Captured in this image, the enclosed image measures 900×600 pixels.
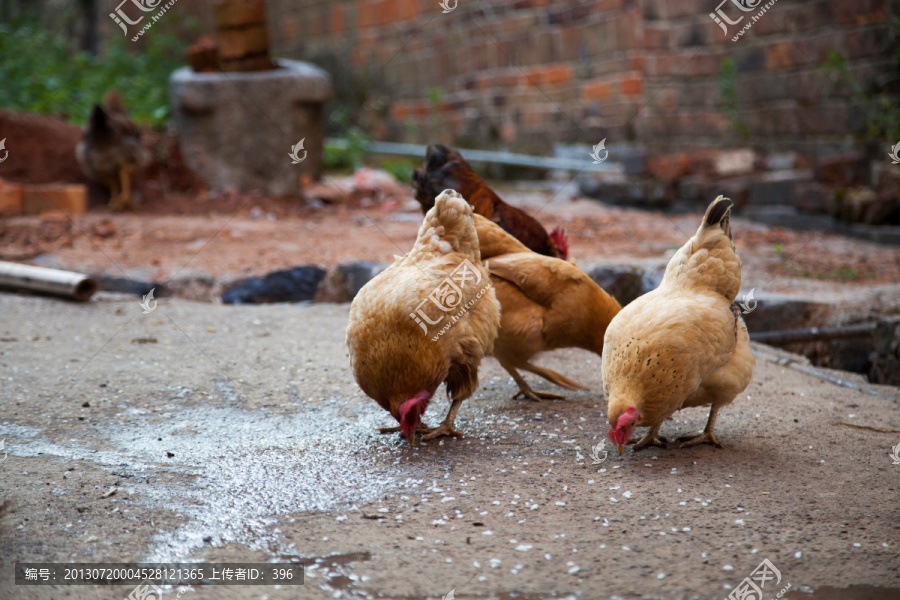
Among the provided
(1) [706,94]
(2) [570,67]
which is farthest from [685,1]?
(2) [570,67]

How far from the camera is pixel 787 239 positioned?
6.79 m

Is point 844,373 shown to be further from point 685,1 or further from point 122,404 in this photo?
point 685,1

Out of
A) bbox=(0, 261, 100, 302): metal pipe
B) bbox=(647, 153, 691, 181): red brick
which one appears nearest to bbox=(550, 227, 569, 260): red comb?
bbox=(0, 261, 100, 302): metal pipe

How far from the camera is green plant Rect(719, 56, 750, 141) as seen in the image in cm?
801

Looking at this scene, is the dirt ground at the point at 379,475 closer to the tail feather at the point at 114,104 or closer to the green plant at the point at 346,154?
the tail feather at the point at 114,104

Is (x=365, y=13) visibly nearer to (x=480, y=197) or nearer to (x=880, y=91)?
(x=880, y=91)

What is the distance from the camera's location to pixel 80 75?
1255 cm

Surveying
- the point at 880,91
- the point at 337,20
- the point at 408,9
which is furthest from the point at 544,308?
the point at 337,20

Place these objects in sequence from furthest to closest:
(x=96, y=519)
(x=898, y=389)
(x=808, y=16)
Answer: (x=808, y=16) < (x=898, y=389) < (x=96, y=519)

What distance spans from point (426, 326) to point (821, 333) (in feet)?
8.04

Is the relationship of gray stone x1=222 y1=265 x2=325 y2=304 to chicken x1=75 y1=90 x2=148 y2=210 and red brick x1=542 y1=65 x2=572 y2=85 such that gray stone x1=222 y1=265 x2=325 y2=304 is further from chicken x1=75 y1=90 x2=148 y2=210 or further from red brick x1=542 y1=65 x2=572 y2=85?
red brick x1=542 y1=65 x2=572 y2=85

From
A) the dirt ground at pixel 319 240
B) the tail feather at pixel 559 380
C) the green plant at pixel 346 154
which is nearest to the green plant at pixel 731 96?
the dirt ground at pixel 319 240

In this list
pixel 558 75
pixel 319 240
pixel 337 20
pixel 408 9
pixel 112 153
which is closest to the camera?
pixel 319 240

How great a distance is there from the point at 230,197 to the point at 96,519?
652 cm
